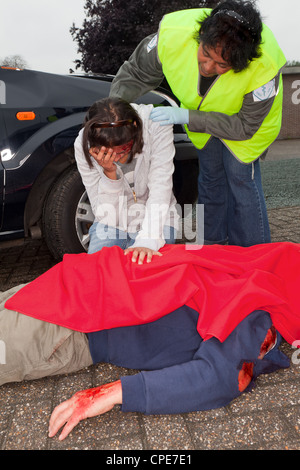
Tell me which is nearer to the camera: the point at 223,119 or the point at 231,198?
the point at 223,119

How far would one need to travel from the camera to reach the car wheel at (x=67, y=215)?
295cm

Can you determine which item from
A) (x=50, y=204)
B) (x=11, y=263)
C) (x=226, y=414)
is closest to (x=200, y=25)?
(x=50, y=204)

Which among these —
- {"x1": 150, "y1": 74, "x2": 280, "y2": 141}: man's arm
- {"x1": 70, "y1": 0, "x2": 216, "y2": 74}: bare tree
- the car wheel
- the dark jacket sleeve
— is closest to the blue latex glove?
{"x1": 150, "y1": 74, "x2": 280, "y2": 141}: man's arm

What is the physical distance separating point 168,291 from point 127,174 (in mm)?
1135

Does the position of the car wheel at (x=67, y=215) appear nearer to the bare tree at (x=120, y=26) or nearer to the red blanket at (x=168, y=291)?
the red blanket at (x=168, y=291)

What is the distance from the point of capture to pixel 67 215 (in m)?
2.98

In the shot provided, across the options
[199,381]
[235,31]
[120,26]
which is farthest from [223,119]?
[120,26]

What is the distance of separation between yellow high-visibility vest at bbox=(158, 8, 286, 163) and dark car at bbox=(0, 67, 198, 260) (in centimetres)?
63

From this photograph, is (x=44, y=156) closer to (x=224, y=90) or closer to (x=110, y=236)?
(x=110, y=236)

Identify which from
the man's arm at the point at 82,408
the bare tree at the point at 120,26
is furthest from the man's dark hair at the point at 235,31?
the bare tree at the point at 120,26

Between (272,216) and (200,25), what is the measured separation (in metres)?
2.71

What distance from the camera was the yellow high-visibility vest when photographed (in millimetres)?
2309

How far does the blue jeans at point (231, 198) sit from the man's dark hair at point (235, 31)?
76cm
